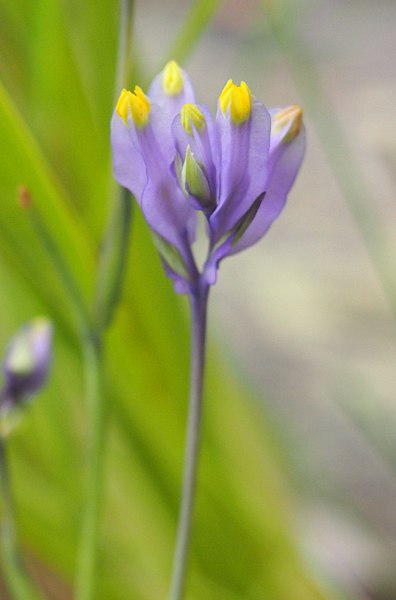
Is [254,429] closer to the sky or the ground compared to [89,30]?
closer to the ground

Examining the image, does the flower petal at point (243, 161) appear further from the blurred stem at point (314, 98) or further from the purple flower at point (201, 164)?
the blurred stem at point (314, 98)

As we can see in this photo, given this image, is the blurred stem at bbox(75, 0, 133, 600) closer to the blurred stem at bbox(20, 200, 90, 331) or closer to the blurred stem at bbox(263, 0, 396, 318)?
the blurred stem at bbox(20, 200, 90, 331)

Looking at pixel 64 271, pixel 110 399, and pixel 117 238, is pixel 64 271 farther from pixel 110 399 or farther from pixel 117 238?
pixel 110 399

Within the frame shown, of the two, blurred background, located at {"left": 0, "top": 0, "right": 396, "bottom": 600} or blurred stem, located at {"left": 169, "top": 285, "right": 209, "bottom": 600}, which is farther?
blurred background, located at {"left": 0, "top": 0, "right": 396, "bottom": 600}

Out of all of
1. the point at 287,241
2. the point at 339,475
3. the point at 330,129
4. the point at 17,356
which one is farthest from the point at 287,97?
the point at 17,356

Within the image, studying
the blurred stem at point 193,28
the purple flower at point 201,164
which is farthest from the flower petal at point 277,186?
the blurred stem at point 193,28

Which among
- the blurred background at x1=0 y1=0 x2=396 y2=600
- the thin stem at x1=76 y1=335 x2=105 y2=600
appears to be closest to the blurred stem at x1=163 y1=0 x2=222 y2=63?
the blurred background at x1=0 y1=0 x2=396 y2=600

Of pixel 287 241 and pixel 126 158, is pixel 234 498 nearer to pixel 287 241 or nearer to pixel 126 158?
pixel 126 158
